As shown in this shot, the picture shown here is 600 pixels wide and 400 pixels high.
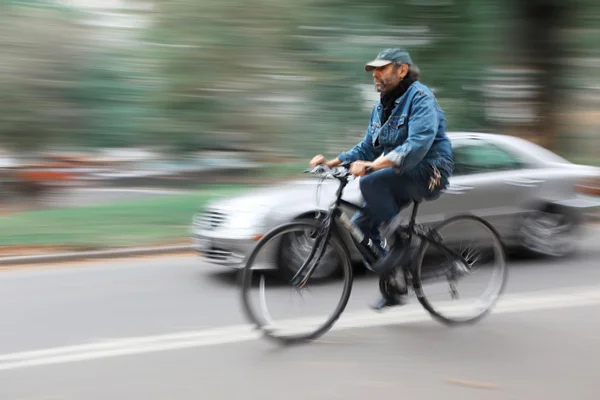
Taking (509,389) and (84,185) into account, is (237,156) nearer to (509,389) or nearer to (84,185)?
(84,185)

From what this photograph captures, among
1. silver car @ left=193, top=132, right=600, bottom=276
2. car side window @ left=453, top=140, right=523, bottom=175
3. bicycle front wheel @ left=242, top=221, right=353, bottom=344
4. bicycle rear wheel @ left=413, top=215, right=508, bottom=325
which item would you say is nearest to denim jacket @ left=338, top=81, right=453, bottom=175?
bicycle rear wheel @ left=413, top=215, right=508, bottom=325

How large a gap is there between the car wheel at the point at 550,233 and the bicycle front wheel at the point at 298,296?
338 cm

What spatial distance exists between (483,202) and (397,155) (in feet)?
9.87

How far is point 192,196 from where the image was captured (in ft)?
42.6

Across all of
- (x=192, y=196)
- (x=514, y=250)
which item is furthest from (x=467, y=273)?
(x=192, y=196)

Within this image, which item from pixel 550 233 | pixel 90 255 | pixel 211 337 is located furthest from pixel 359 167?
pixel 90 255

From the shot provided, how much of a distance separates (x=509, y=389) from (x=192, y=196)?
377 inches

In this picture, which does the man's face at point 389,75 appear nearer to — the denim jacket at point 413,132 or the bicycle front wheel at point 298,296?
the denim jacket at point 413,132

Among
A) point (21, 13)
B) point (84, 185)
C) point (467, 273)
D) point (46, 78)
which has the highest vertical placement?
point (21, 13)

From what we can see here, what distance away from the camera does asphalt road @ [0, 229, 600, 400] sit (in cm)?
396

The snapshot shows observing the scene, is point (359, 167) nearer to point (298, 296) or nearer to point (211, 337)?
point (298, 296)

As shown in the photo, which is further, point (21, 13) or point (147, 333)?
point (21, 13)

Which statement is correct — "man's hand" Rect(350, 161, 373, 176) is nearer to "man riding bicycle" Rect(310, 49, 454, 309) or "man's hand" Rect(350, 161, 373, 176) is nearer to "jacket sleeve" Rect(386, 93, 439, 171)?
"man riding bicycle" Rect(310, 49, 454, 309)

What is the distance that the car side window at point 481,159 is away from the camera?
7137 mm
